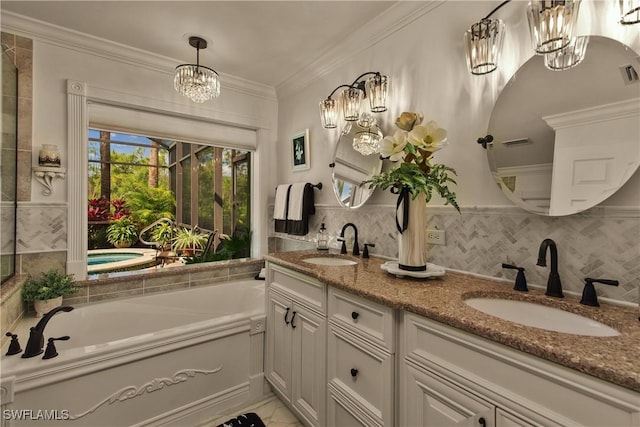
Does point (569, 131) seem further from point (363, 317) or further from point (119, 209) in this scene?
point (119, 209)

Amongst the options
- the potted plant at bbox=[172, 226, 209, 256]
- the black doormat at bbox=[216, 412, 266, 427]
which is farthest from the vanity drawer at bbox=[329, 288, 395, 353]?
the potted plant at bbox=[172, 226, 209, 256]

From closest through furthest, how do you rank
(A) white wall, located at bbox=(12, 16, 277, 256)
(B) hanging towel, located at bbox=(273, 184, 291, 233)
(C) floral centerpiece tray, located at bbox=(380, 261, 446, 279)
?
(C) floral centerpiece tray, located at bbox=(380, 261, 446, 279), (A) white wall, located at bbox=(12, 16, 277, 256), (B) hanging towel, located at bbox=(273, 184, 291, 233)

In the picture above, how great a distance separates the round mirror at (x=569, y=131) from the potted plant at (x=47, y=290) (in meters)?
2.89

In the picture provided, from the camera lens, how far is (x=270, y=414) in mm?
1916

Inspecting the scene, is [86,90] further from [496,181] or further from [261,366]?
[496,181]

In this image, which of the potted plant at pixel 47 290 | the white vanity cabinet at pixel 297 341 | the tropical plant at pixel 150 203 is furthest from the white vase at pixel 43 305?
the tropical plant at pixel 150 203

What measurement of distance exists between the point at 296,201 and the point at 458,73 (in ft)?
5.33

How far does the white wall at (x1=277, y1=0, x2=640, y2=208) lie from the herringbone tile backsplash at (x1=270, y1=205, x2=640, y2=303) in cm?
8

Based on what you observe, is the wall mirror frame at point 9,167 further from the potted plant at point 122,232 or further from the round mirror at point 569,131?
the round mirror at point 569,131

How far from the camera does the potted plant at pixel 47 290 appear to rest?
6.61ft

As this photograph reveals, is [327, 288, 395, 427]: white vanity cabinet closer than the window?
Yes

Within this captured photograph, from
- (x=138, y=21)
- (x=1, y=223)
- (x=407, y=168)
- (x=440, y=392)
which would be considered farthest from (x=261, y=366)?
(x=138, y=21)

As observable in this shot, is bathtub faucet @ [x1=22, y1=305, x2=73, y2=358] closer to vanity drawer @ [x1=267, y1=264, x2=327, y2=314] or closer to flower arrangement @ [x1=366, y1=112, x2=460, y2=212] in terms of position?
vanity drawer @ [x1=267, y1=264, x2=327, y2=314]

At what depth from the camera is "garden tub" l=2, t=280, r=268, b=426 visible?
143 cm
